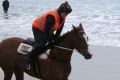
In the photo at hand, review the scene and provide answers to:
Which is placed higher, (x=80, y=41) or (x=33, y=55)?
(x=80, y=41)

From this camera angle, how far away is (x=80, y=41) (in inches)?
243

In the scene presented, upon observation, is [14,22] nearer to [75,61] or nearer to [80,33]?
[75,61]

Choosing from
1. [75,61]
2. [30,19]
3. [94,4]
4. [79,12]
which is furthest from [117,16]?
[75,61]

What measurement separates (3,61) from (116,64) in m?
3.81

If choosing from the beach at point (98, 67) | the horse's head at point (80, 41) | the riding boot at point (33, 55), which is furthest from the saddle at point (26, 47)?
the beach at point (98, 67)

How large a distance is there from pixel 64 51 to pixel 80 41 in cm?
37

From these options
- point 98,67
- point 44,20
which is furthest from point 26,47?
point 98,67

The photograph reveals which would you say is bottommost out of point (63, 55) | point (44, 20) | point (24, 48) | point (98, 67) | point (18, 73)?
point (98, 67)

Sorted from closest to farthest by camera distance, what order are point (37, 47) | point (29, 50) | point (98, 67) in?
1. point (37, 47)
2. point (29, 50)
3. point (98, 67)

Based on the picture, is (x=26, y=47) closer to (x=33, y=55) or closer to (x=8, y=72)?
(x=33, y=55)

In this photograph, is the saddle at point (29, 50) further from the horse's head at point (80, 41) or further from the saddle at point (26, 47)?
the horse's head at point (80, 41)

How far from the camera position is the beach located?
29.7 feet

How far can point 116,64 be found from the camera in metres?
10.3

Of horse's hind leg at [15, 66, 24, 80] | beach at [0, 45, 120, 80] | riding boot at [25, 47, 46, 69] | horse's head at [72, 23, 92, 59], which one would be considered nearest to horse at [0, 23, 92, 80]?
horse's head at [72, 23, 92, 59]
